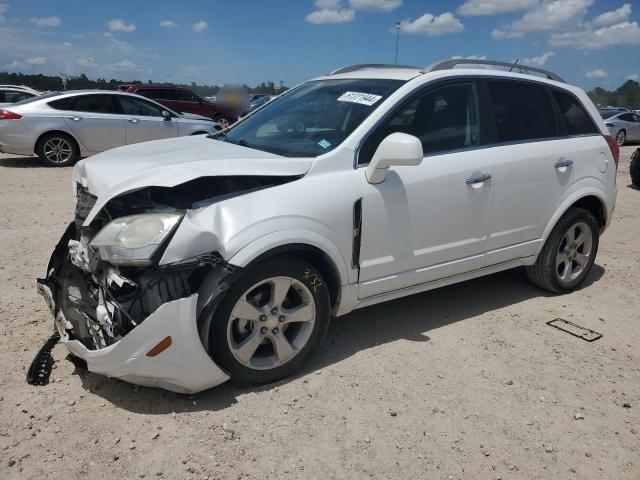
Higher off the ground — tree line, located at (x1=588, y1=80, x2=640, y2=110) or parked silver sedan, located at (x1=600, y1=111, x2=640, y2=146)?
tree line, located at (x1=588, y1=80, x2=640, y2=110)

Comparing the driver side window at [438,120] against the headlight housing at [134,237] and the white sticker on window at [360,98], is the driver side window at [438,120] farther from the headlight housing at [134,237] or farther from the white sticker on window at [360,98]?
the headlight housing at [134,237]

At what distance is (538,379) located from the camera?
337 cm

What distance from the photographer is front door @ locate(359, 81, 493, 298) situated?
11.0 feet

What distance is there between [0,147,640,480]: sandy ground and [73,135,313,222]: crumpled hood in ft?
3.62

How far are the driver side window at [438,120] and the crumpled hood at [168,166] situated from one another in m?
0.63

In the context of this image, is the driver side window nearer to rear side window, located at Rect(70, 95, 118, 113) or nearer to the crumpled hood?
the crumpled hood

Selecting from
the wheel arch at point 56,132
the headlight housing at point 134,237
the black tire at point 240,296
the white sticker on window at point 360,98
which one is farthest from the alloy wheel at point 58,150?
the black tire at point 240,296

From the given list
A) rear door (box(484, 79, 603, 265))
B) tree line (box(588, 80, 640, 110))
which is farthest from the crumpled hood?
tree line (box(588, 80, 640, 110))

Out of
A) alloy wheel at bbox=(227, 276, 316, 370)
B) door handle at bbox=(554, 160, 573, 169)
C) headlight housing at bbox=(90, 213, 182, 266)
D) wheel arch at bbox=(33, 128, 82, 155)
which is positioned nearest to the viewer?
headlight housing at bbox=(90, 213, 182, 266)

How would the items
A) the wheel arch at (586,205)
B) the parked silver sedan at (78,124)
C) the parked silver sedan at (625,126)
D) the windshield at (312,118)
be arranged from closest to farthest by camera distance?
the windshield at (312,118) → the wheel arch at (586,205) → the parked silver sedan at (78,124) → the parked silver sedan at (625,126)

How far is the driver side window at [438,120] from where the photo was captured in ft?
11.4

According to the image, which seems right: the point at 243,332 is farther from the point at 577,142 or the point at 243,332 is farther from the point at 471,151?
the point at 577,142

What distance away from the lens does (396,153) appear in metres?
3.07

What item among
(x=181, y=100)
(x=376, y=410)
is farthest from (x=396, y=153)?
(x=181, y=100)
